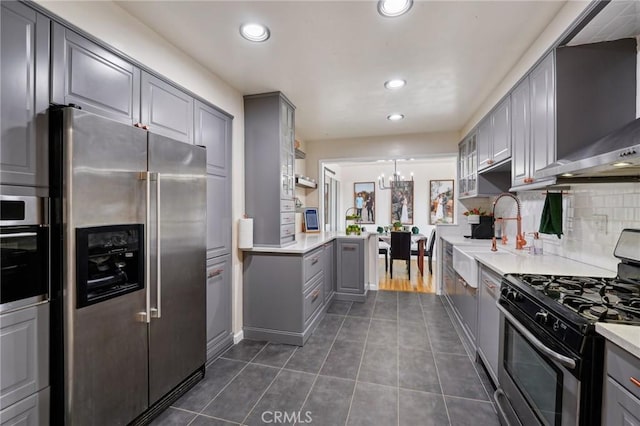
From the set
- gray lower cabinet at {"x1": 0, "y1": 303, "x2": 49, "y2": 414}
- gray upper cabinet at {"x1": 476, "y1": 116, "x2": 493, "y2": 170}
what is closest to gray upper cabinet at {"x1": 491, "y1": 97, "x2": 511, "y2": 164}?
gray upper cabinet at {"x1": 476, "y1": 116, "x2": 493, "y2": 170}

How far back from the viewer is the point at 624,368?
34.9 inches

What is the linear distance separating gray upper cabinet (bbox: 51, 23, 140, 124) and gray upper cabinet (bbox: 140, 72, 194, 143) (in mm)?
63

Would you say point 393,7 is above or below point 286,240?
above

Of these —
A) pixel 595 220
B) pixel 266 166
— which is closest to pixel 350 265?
pixel 266 166

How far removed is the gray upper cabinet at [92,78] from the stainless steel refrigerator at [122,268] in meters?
0.18

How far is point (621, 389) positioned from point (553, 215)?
5.42 feet

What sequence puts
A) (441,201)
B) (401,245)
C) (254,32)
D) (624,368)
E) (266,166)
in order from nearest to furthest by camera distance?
(624,368) < (254,32) < (266,166) < (401,245) < (441,201)

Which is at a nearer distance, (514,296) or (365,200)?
(514,296)

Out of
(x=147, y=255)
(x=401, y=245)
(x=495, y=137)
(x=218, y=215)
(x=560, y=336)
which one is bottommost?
(x=401, y=245)

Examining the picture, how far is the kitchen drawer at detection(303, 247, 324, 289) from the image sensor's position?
2.79 m

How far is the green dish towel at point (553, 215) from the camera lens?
2.17m

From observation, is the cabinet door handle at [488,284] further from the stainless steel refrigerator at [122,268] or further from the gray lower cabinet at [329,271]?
the stainless steel refrigerator at [122,268]

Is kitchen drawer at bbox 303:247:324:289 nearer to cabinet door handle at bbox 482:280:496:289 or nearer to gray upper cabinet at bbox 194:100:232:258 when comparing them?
gray upper cabinet at bbox 194:100:232:258

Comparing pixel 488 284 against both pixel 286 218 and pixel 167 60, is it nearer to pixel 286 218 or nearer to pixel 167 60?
pixel 286 218
